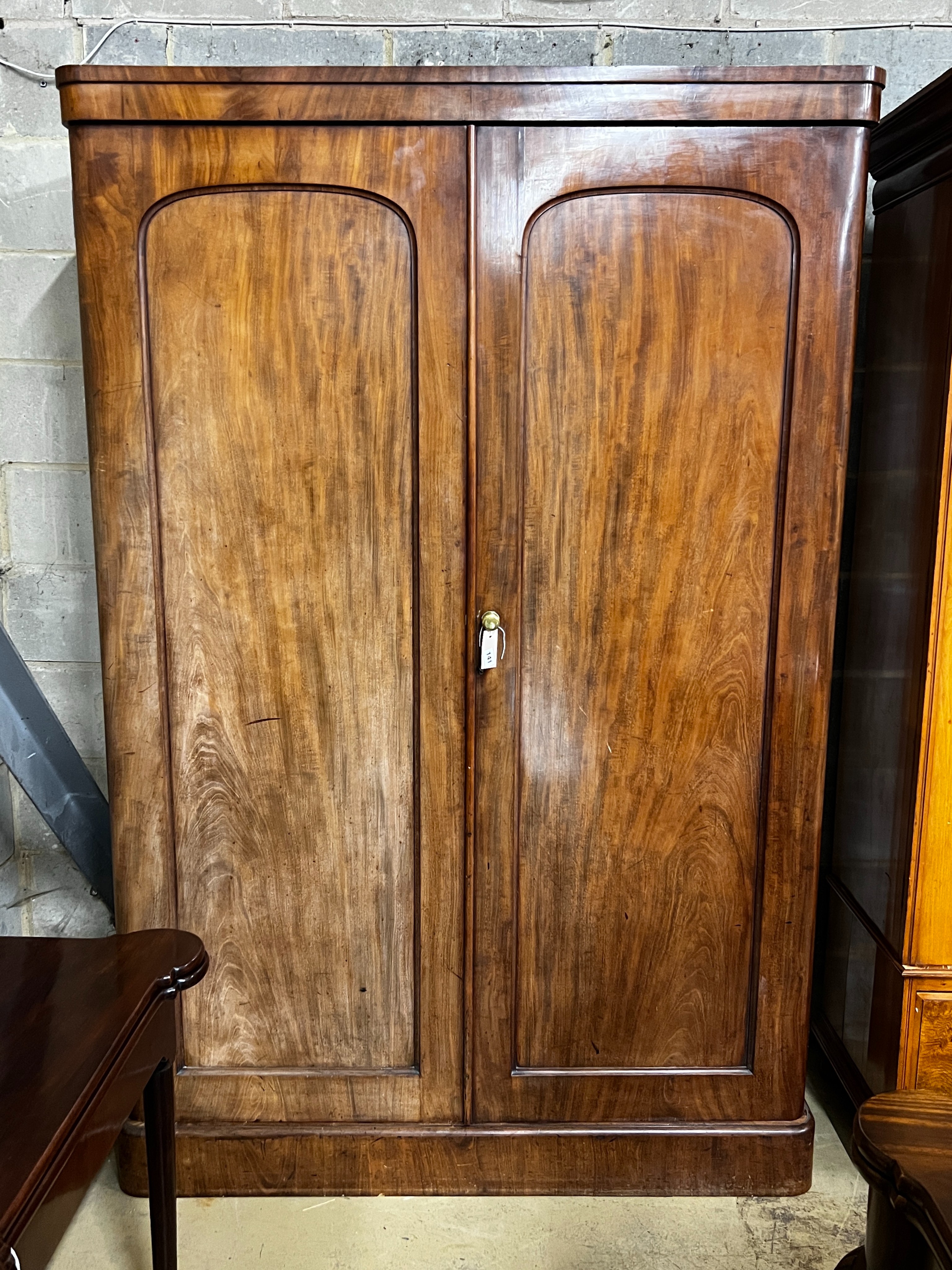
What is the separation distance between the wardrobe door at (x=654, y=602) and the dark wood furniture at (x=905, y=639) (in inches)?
8.2

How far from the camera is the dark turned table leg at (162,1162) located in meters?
1.41

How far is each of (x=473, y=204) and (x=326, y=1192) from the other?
5.88 ft

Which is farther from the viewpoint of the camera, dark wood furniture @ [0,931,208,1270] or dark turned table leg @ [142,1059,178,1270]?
dark turned table leg @ [142,1059,178,1270]

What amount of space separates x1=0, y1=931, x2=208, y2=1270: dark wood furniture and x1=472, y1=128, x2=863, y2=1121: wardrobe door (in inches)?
23.5

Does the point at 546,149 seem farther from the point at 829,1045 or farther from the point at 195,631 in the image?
the point at 829,1045

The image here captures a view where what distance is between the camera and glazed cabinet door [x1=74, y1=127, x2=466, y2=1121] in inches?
62.2

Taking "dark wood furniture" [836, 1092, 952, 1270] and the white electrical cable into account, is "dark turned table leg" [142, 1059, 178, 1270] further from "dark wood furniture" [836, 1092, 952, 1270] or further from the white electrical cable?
the white electrical cable

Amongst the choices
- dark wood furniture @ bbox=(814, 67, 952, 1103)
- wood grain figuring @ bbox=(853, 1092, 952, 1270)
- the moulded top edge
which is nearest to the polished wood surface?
the moulded top edge

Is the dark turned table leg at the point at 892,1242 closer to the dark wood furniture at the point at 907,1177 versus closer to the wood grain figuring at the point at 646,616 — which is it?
the dark wood furniture at the point at 907,1177

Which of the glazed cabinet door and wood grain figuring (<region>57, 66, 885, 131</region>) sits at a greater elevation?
wood grain figuring (<region>57, 66, 885, 131</region>)

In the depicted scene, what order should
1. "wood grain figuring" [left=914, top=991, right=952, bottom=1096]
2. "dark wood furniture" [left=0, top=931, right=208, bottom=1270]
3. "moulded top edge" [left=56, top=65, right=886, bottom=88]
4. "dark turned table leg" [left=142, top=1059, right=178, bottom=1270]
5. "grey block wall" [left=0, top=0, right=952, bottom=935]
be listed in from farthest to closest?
"grey block wall" [left=0, top=0, right=952, bottom=935], "wood grain figuring" [left=914, top=991, right=952, bottom=1096], "moulded top edge" [left=56, top=65, right=886, bottom=88], "dark turned table leg" [left=142, top=1059, right=178, bottom=1270], "dark wood furniture" [left=0, top=931, right=208, bottom=1270]

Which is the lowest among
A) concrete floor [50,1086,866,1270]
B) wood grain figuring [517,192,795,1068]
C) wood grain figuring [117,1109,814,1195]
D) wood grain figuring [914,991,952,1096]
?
concrete floor [50,1086,866,1270]

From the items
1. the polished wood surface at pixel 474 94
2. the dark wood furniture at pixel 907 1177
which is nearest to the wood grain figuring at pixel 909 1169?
the dark wood furniture at pixel 907 1177

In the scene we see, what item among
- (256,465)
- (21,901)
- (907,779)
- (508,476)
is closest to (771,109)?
(508,476)
